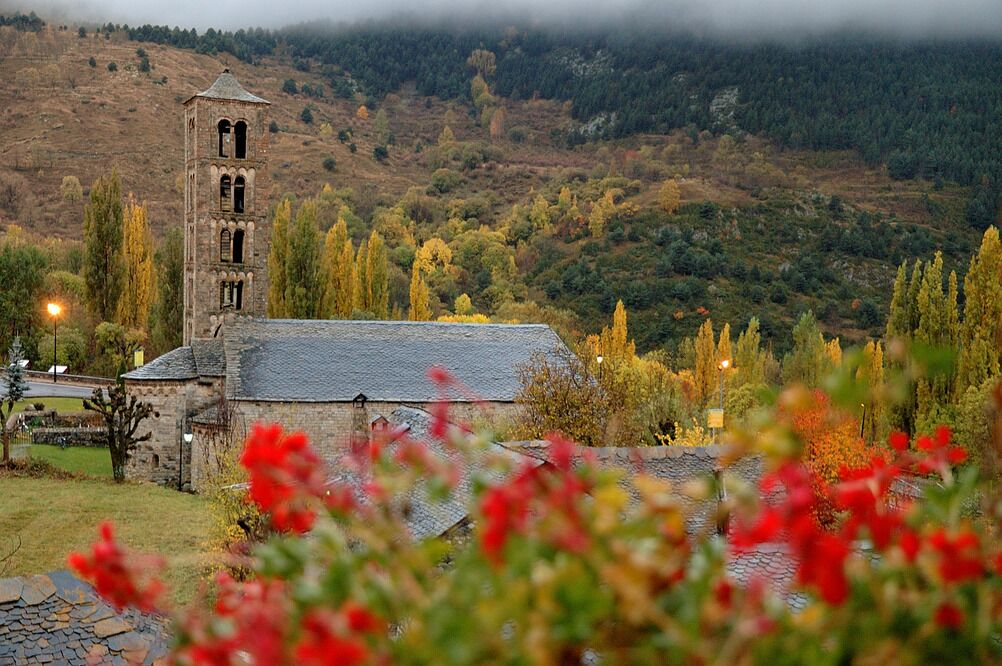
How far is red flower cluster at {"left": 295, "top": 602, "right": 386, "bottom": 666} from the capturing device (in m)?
1.86

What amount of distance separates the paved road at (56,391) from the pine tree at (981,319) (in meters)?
32.1

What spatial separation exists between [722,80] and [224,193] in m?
121

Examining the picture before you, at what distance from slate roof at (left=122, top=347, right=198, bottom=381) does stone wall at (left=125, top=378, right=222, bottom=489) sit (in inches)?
6.6

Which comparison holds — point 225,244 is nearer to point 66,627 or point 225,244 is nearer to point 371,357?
point 371,357

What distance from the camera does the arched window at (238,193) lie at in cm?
3490

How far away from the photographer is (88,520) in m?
23.3

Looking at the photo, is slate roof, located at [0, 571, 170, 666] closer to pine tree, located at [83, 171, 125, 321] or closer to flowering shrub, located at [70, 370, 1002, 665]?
flowering shrub, located at [70, 370, 1002, 665]

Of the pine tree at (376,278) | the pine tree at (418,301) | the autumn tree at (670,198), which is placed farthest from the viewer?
the autumn tree at (670,198)

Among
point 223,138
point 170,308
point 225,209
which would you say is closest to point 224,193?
point 225,209

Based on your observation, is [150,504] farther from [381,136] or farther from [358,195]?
[381,136]

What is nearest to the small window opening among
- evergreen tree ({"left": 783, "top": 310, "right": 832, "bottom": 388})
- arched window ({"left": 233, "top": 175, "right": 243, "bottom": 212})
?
arched window ({"left": 233, "top": 175, "right": 243, "bottom": 212})

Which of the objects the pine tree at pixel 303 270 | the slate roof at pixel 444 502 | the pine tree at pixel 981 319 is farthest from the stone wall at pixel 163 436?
the pine tree at pixel 981 319

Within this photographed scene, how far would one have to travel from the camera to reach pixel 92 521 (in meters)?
23.2

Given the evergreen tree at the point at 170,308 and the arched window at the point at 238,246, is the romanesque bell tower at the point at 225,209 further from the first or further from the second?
the evergreen tree at the point at 170,308
